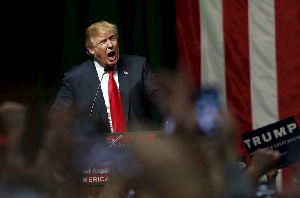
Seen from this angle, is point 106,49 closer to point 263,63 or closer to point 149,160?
point 263,63

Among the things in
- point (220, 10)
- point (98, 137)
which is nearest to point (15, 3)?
point (220, 10)

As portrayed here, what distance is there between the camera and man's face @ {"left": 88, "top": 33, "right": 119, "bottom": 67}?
5.14m

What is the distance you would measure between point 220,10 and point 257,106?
68 cm

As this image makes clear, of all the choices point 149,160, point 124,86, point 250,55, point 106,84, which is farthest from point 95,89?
point 149,160

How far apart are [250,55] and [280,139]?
2.59 m

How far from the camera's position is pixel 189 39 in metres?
6.39

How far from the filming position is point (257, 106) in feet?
20.6

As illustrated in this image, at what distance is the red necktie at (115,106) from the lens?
4.90m

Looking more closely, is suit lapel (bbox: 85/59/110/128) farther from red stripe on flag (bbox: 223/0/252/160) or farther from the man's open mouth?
red stripe on flag (bbox: 223/0/252/160)

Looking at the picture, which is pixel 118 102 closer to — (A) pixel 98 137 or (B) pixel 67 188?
(A) pixel 98 137

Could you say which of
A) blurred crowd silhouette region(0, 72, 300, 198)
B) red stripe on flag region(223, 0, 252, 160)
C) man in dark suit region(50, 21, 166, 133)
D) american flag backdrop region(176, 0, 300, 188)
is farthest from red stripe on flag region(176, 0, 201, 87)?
blurred crowd silhouette region(0, 72, 300, 198)

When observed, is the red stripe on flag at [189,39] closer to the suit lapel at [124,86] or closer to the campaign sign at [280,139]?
the suit lapel at [124,86]

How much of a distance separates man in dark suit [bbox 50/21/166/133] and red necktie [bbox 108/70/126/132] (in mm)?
23

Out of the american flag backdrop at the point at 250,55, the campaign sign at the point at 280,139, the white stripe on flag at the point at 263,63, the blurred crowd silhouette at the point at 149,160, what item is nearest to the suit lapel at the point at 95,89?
the american flag backdrop at the point at 250,55
